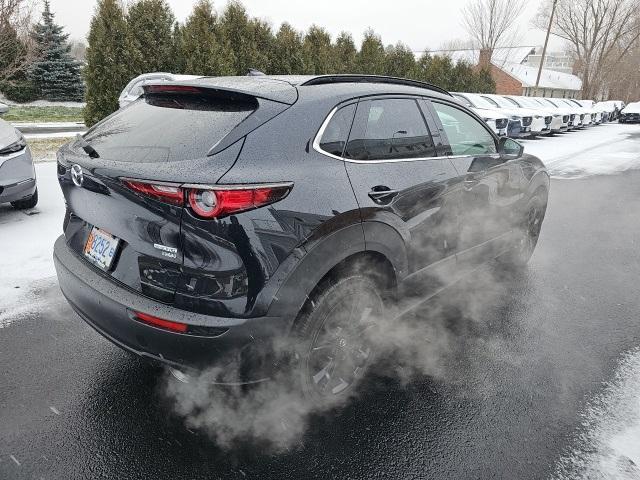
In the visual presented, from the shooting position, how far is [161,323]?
6.57 ft

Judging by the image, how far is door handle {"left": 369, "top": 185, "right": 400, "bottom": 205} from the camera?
96.5 inches

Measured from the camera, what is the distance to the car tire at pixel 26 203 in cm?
563

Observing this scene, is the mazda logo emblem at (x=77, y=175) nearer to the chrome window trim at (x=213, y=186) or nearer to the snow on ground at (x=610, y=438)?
the chrome window trim at (x=213, y=186)

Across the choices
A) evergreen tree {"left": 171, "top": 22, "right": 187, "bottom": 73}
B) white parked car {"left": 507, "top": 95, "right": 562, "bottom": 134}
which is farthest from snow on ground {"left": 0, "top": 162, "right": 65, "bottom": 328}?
white parked car {"left": 507, "top": 95, "right": 562, "bottom": 134}

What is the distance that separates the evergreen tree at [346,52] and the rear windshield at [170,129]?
17163 millimetres

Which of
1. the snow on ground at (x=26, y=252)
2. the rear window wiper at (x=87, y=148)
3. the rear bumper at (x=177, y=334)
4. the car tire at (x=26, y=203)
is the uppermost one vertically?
the rear window wiper at (x=87, y=148)

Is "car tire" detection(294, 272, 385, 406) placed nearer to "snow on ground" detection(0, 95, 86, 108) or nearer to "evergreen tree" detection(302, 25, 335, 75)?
"evergreen tree" detection(302, 25, 335, 75)

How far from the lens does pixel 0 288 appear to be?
12.4 ft

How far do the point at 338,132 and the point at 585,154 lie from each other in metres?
13.7

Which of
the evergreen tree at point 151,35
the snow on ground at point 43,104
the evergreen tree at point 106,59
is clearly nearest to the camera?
the evergreen tree at point 106,59

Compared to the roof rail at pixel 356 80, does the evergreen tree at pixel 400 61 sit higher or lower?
higher

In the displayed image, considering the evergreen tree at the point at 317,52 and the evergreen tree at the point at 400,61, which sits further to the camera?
the evergreen tree at the point at 400,61

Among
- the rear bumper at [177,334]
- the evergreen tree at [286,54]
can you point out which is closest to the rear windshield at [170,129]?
the rear bumper at [177,334]

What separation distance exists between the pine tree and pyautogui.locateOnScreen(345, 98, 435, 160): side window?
30.9 metres
